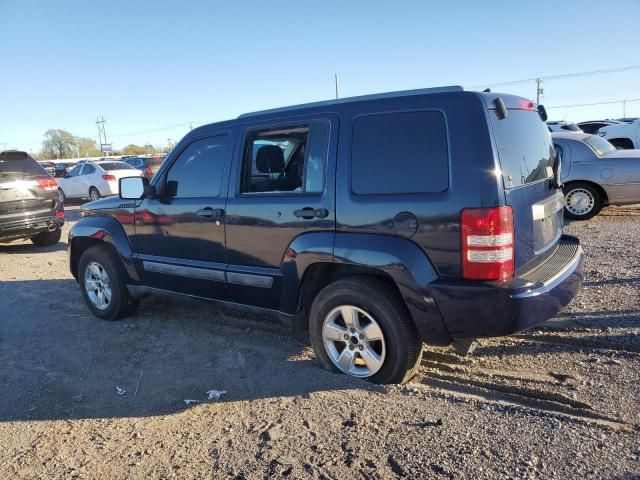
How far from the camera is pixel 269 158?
409 cm

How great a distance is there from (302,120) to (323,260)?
109 centimetres

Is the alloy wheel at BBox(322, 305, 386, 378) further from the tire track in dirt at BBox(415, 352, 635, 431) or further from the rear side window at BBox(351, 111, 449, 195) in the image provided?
the rear side window at BBox(351, 111, 449, 195)

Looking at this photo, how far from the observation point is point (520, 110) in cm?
354

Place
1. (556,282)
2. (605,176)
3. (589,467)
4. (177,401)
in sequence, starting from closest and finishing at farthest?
(589,467) < (556,282) < (177,401) < (605,176)

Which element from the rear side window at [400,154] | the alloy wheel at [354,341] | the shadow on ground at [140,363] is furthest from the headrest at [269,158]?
the shadow on ground at [140,363]

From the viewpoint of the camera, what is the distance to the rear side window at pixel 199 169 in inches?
166

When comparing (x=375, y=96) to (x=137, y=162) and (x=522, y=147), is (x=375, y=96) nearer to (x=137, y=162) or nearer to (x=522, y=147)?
(x=522, y=147)

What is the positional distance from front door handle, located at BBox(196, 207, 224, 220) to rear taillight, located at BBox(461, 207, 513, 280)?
81.2 inches

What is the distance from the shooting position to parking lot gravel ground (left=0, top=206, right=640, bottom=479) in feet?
8.50

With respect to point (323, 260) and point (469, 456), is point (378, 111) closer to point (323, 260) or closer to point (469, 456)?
point (323, 260)

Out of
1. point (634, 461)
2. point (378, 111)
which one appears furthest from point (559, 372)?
point (378, 111)

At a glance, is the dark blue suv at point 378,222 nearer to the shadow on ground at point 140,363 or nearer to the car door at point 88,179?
the shadow on ground at point 140,363

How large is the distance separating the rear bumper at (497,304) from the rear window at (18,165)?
8.73m

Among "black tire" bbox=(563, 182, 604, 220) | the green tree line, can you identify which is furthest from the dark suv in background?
the green tree line
